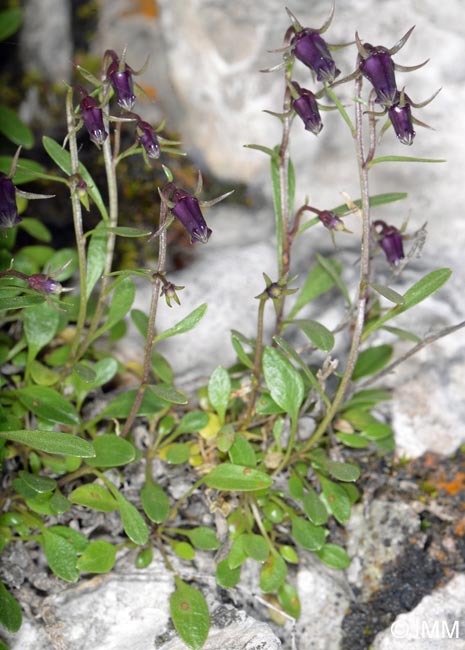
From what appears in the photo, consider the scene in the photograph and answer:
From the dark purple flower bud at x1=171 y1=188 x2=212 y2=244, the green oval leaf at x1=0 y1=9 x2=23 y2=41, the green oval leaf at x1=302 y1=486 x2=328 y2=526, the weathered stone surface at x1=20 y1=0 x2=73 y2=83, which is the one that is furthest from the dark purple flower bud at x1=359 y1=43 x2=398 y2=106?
the weathered stone surface at x1=20 y1=0 x2=73 y2=83

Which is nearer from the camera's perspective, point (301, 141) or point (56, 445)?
point (56, 445)

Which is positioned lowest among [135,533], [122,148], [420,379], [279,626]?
[279,626]

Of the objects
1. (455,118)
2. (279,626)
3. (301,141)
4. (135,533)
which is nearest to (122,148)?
(301,141)

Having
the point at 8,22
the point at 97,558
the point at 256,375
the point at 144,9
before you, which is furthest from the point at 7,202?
the point at 144,9

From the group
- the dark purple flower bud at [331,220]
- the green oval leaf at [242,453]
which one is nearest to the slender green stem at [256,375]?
the green oval leaf at [242,453]

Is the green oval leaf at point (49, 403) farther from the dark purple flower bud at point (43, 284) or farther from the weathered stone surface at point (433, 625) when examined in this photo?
the weathered stone surface at point (433, 625)

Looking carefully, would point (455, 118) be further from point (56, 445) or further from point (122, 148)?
point (56, 445)

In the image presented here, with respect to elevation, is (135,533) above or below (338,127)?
below

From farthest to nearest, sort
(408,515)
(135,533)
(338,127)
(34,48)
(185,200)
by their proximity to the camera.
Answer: (34,48)
(338,127)
(408,515)
(135,533)
(185,200)

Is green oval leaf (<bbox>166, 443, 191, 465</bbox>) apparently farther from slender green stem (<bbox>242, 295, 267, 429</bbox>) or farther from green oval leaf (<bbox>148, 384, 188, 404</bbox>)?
Result: green oval leaf (<bbox>148, 384, 188, 404</bbox>)
